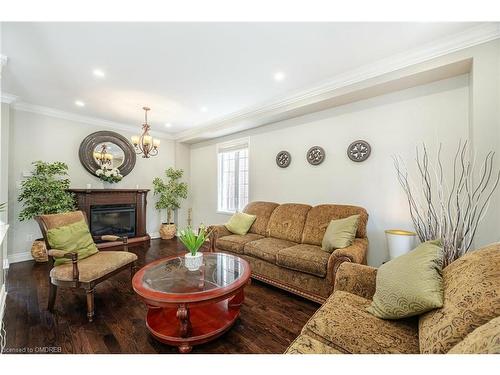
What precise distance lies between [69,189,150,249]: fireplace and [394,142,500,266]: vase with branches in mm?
4912

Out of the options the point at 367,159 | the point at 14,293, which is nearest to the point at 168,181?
the point at 14,293

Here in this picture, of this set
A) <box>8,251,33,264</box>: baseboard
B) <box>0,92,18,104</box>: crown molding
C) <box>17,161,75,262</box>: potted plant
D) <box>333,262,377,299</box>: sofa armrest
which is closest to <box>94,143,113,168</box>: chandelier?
<box>17,161,75,262</box>: potted plant

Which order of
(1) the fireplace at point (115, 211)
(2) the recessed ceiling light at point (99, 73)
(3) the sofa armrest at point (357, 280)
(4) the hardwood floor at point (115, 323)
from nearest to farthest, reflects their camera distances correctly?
(3) the sofa armrest at point (357, 280)
(4) the hardwood floor at point (115, 323)
(2) the recessed ceiling light at point (99, 73)
(1) the fireplace at point (115, 211)

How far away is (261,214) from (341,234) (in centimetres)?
147

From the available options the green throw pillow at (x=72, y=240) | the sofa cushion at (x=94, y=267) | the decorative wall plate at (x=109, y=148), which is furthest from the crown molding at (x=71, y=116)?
the sofa cushion at (x=94, y=267)

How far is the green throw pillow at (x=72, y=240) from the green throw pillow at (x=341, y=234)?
275cm

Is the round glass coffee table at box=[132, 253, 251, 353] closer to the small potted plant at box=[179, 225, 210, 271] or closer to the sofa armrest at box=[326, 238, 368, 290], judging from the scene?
the small potted plant at box=[179, 225, 210, 271]

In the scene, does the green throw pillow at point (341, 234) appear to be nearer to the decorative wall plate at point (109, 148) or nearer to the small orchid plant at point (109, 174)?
the small orchid plant at point (109, 174)

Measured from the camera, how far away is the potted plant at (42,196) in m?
3.45

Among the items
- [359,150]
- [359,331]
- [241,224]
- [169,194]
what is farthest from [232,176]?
[359,331]

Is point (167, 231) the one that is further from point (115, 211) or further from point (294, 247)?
point (294, 247)
